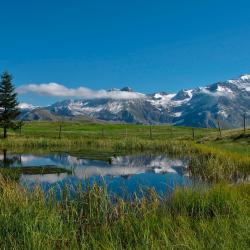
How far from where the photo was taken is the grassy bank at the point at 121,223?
9023 millimetres

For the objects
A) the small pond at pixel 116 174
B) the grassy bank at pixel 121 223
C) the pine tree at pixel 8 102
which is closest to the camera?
the grassy bank at pixel 121 223

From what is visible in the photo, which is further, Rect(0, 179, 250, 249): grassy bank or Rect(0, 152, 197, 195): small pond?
Rect(0, 152, 197, 195): small pond

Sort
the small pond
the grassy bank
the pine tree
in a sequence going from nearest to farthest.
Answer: the grassy bank, the small pond, the pine tree

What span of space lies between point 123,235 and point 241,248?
3826 mm

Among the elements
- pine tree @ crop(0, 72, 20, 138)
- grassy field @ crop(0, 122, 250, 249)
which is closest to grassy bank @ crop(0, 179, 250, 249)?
grassy field @ crop(0, 122, 250, 249)

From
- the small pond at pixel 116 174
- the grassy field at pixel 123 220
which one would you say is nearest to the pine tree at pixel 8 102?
the small pond at pixel 116 174

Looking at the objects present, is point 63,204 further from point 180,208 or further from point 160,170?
point 160,170

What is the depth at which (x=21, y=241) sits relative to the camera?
30.5 ft

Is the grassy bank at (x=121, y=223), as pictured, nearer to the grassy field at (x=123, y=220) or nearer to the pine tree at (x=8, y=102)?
the grassy field at (x=123, y=220)

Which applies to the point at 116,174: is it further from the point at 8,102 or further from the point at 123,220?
the point at 8,102

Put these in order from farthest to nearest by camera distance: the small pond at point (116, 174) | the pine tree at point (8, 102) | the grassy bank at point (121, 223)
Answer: the pine tree at point (8, 102)
the small pond at point (116, 174)
the grassy bank at point (121, 223)

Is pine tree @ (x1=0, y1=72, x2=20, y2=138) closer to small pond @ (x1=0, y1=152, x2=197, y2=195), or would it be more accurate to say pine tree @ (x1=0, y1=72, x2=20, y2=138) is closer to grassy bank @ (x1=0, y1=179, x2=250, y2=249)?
small pond @ (x1=0, y1=152, x2=197, y2=195)

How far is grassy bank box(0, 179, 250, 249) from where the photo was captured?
902 centimetres

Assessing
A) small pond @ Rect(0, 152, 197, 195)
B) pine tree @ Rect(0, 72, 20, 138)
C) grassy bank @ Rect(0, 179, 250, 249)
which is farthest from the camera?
pine tree @ Rect(0, 72, 20, 138)
